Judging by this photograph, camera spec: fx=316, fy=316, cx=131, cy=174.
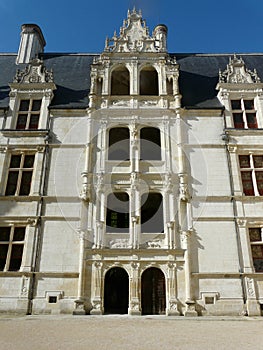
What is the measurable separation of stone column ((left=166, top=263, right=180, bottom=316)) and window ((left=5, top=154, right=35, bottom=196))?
23.3ft

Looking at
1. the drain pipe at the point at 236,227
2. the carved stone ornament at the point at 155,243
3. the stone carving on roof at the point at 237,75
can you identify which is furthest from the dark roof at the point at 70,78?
the carved stone ornament at the point at 155,243

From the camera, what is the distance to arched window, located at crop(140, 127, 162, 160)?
50.6 feet

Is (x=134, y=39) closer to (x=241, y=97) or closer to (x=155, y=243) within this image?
(x=241, y=97)

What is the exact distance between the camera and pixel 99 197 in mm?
13742

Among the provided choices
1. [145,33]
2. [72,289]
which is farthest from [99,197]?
[145,33]

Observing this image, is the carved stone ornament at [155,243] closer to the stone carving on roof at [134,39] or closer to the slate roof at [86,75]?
the slate roof at [86,75]

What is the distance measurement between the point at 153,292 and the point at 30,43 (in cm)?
1779

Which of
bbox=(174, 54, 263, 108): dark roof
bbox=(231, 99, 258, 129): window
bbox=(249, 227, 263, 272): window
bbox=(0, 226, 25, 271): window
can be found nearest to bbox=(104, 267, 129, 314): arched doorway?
bbox=(0, 226, 25, 271): window

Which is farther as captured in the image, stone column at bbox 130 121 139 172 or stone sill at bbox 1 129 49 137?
stone sill at bbox 1 129 49 137

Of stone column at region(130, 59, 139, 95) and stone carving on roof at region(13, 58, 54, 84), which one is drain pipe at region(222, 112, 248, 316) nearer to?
stone column at region(130, 59, 139, 95)

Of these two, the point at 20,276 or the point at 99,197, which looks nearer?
the point at 20,276

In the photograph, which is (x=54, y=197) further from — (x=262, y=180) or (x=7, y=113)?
(x=262, y=180)

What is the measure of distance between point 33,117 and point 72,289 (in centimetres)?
872

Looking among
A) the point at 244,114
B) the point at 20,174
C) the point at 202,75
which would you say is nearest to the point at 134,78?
the point at 202,75
